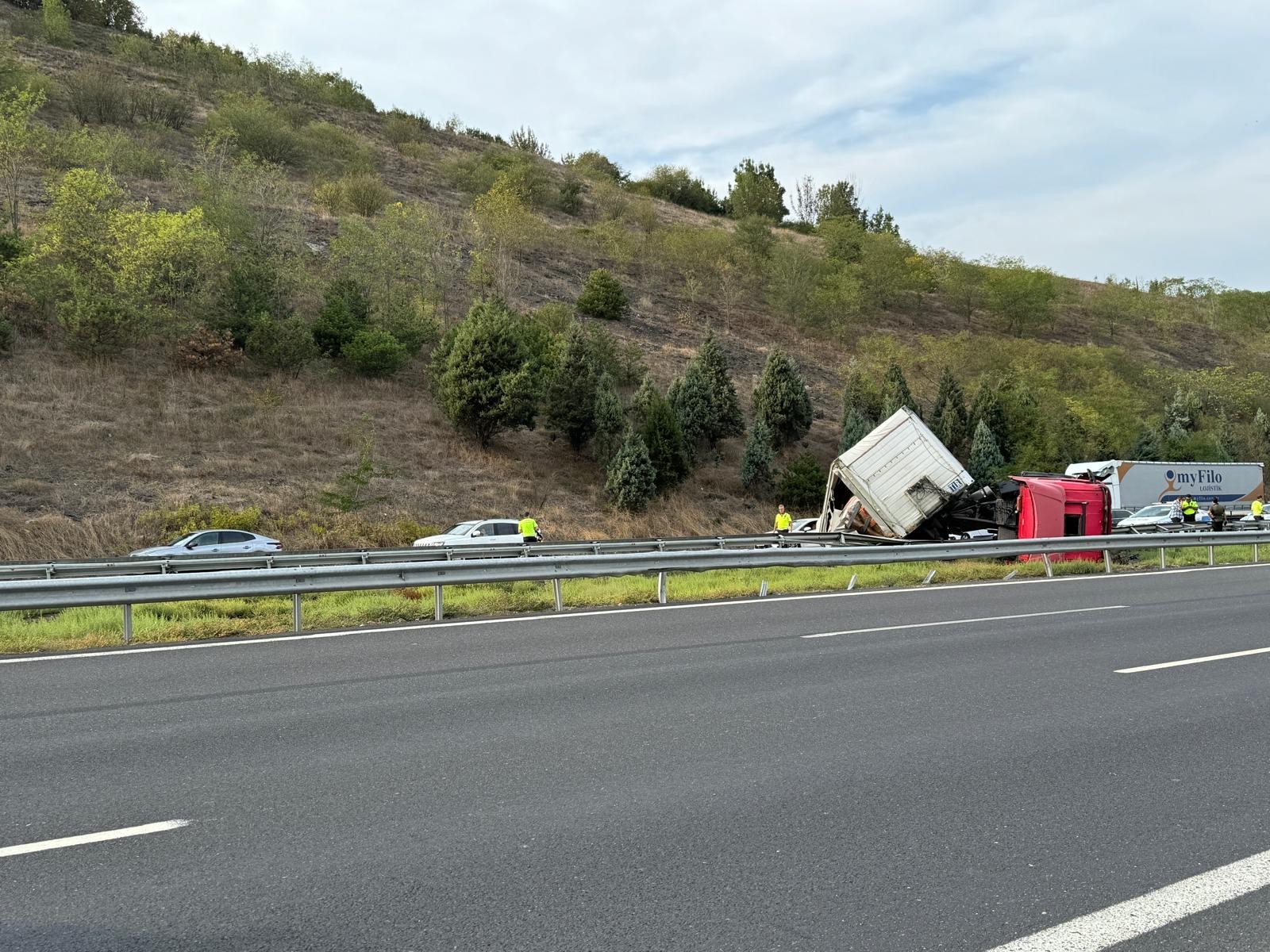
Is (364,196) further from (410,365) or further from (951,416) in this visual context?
(951,416)

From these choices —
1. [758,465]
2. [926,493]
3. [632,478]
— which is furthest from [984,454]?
[926,493]

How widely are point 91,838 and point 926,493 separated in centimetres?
2307

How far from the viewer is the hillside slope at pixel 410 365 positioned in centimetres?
3088

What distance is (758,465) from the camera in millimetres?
41562

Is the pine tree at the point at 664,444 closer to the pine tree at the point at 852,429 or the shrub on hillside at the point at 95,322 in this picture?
the pine tree at the point at 852,429

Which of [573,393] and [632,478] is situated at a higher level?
[573,393]

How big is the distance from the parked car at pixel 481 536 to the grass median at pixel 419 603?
838 cm

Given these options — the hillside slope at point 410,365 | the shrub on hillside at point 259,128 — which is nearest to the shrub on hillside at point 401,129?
the hillside slope at point 410,365

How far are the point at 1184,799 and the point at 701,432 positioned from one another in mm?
38466

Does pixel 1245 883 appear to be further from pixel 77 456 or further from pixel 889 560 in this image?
pixel 77 456

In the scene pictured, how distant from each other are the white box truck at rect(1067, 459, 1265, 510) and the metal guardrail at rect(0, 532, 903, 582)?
63.4 ft

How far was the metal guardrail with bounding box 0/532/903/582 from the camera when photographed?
19203 mm

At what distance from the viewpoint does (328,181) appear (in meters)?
60.9

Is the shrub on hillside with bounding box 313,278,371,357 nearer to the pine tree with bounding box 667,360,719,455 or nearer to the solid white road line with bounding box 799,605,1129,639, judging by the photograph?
the pine tree with bounding box 667,360,719,455
